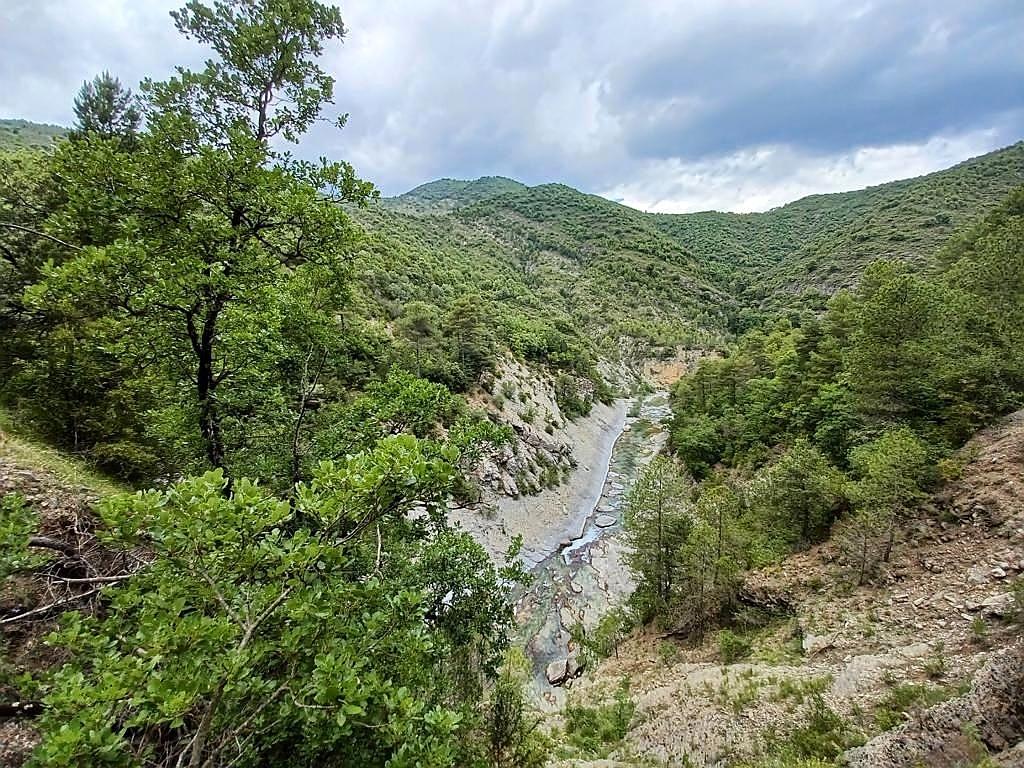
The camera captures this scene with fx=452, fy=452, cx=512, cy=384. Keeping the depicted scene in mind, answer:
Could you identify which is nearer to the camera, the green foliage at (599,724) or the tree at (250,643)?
the tree at (250,643)

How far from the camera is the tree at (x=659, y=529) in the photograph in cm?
1761

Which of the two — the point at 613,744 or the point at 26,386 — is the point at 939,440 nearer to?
the point at 613,744

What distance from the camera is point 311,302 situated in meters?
7.03

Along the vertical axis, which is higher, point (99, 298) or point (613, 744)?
point (99, 298)

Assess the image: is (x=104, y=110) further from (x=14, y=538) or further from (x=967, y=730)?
(x=967, y=730)

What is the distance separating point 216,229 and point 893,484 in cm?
1745

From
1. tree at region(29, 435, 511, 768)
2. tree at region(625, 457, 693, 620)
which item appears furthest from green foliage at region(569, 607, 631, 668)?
tree at region(29, 435, 511, 768)

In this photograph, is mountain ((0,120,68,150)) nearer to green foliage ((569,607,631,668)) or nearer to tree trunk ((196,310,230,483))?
tree trunk ((196,310,230,483))

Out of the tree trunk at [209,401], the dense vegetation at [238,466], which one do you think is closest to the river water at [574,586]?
the dense vegetation at [238,466]

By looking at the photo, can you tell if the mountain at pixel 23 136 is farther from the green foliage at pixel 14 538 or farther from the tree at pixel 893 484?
the tree at pixel 893 484

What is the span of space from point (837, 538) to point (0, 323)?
24.7m

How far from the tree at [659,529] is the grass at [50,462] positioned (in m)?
16.0

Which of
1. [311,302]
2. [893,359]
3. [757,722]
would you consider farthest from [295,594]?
[893,359]

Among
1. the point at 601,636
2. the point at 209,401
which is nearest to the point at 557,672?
the point at 601,636
